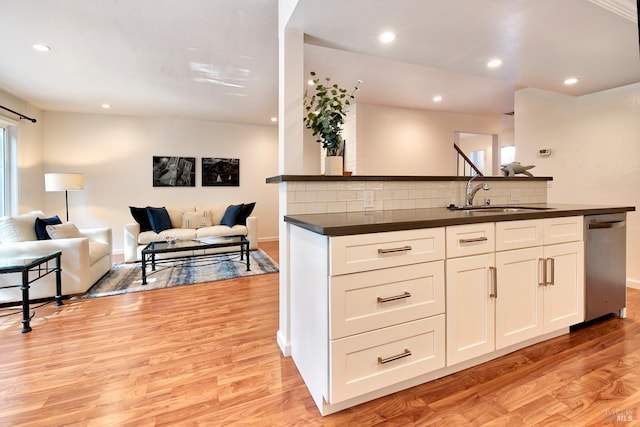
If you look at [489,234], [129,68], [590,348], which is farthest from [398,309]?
[129,68]

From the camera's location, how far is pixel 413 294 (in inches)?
54.8

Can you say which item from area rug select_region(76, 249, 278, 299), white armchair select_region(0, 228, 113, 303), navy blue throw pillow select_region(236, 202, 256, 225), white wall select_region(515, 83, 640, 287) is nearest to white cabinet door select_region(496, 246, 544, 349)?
white wall select_region(515, 83, 640, 287)

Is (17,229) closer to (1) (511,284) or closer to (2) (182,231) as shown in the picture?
(2) (182,231)

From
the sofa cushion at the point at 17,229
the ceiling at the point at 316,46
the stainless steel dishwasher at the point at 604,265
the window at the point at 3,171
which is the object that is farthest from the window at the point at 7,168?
the stainless steel dishwasher at the point at 604,265

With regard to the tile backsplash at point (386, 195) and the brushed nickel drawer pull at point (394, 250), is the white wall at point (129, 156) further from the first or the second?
the brushed nickel drawer pull at point (394, 250)

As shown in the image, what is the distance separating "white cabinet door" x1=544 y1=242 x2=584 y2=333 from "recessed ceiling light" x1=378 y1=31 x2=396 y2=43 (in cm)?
179

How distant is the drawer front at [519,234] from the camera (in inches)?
64.7

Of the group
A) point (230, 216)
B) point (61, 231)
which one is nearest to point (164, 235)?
point (230, 216)

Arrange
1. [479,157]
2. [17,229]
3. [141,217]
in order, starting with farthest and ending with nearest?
[479,157] < [141,217] < [17,229]

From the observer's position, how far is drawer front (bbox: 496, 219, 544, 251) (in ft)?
5.39

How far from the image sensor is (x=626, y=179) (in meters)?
3.06

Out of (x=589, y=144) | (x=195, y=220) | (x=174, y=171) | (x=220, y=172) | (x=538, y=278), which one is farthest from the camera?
(x=220, y=172)

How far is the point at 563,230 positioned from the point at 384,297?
1.46 metres

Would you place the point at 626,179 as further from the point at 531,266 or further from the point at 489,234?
the point at 489,234
